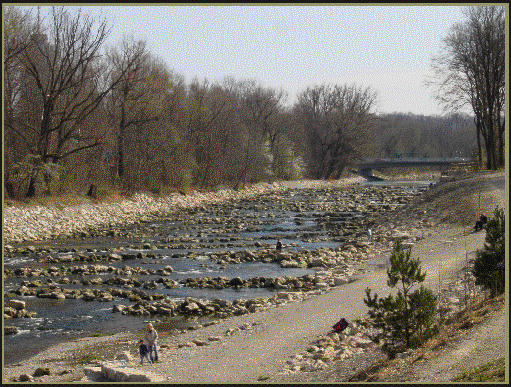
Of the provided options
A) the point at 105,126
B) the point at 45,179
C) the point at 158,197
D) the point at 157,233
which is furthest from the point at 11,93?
the point at 158,197

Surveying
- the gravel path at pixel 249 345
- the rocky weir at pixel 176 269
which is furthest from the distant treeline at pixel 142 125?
the gravel path at pixel 249 345

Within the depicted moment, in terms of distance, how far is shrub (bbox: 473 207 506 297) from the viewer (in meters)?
15.1

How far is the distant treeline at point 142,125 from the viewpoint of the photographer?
4347cm

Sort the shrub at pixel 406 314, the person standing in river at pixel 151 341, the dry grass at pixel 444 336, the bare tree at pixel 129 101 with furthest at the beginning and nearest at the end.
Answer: the bare tree at pixel 129 101 → the person standing in river at pixel 151 341 → the shrub at pixel 406 314 → the dry grass at pixel 444 336

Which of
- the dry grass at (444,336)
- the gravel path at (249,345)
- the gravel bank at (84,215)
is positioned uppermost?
the gravel bank at (84,215)

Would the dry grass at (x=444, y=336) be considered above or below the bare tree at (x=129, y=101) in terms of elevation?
below

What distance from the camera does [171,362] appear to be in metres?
14.8

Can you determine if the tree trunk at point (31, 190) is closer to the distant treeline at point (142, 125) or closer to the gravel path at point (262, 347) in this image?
the distant treeline at point (142, 125)

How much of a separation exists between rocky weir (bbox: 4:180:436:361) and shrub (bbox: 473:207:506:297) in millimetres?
7703

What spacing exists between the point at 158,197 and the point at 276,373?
49097 mm

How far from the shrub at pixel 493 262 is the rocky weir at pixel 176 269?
7703mm

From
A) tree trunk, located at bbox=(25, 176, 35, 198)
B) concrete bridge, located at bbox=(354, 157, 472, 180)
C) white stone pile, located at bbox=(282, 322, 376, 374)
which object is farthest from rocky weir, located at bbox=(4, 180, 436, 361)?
concrete bridge, located at bbox=(354, 157, 472, 180)

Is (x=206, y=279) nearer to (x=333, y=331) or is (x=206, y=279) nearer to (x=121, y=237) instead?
(x=333, y=331)

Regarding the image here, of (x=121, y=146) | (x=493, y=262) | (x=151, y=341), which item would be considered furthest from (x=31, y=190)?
(x=493, y=262)
